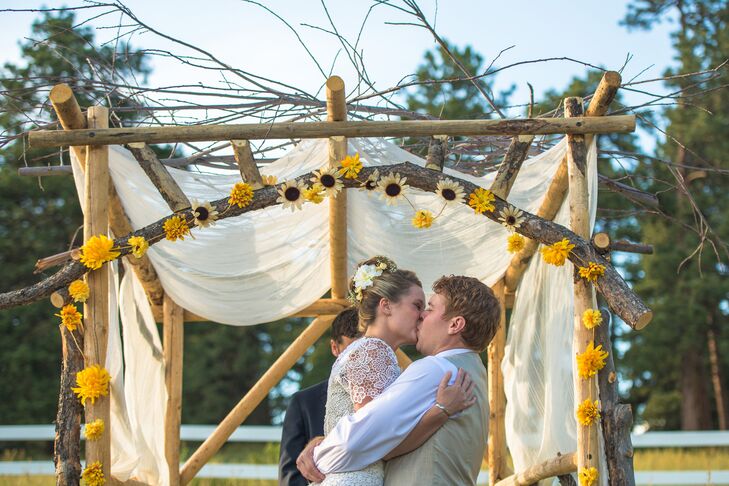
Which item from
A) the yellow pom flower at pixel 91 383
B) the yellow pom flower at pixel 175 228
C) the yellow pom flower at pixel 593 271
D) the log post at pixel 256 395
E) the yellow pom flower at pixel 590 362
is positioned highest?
the yellow pom flower at pixel 175 228

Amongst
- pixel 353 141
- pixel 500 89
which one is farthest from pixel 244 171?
pixel 500 89

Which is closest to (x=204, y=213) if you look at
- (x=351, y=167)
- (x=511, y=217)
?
(x=351, y=167)

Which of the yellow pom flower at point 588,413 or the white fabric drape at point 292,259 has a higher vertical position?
the white fabric drape at point 292,259

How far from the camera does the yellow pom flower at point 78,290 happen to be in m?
4.62

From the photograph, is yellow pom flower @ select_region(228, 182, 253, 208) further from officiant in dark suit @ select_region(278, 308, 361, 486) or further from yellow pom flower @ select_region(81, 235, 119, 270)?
officiant in dark suit @ select_region(278, 308, 361, 486)

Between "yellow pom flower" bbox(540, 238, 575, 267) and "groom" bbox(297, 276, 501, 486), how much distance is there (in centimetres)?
161

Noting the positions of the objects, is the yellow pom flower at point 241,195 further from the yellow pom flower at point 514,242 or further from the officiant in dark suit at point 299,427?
the yellow pom flower at point 514,242

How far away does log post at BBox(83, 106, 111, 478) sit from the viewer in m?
4.57

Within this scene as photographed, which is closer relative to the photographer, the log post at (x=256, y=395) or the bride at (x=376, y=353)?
the bride at (x=376, y=353)

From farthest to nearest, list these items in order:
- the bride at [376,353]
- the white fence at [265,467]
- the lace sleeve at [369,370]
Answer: the white fence at [265,467]
the lace sleeve at [369,370]
the bride at [376,353]

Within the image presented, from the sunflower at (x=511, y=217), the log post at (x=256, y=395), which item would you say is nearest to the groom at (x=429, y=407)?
the sunflower at (x=511, y=217)

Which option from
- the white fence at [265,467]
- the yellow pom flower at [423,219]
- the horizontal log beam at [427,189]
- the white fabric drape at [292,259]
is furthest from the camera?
the white fence at [265,467]

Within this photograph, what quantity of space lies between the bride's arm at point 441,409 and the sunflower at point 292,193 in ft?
6.67

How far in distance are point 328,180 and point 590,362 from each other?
5.17ft
